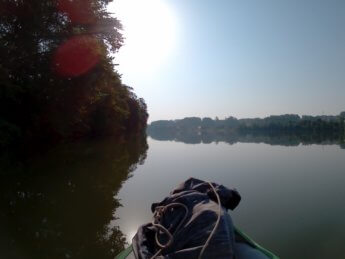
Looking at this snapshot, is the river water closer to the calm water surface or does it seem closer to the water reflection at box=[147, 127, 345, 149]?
the calm water surface

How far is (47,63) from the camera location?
17391mm

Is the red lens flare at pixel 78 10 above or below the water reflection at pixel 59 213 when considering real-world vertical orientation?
above

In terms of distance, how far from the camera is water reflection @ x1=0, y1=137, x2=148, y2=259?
183 inches

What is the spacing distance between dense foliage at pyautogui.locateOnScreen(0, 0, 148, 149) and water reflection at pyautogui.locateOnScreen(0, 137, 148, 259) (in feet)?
21.3

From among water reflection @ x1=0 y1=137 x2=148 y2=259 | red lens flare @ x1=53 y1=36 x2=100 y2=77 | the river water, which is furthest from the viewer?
red lens flare @ x1=53 y1=36 x2=100 y2=77

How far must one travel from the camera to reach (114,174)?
11.9 metres

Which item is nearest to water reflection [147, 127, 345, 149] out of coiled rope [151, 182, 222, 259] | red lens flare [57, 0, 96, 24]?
red lens flare [57, 0, 96, 24]

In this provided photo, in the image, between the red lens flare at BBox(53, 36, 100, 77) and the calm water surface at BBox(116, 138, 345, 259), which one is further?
the red lens flare at BBox(53, 36, 100, 77)

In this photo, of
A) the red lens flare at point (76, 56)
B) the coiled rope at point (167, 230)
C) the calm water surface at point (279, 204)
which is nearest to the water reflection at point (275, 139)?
the calm water surface at point (279, 204)

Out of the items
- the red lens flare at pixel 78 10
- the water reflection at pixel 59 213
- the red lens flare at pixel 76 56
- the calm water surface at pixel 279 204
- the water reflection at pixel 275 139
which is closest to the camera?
the water reflection at pixel 59 213

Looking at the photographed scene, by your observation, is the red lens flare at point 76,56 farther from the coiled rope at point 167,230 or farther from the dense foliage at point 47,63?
the coiled rope at point 167,230

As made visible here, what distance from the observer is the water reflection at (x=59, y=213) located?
4658mm

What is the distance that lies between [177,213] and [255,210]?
412 cm

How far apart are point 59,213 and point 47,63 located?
42.3ft
